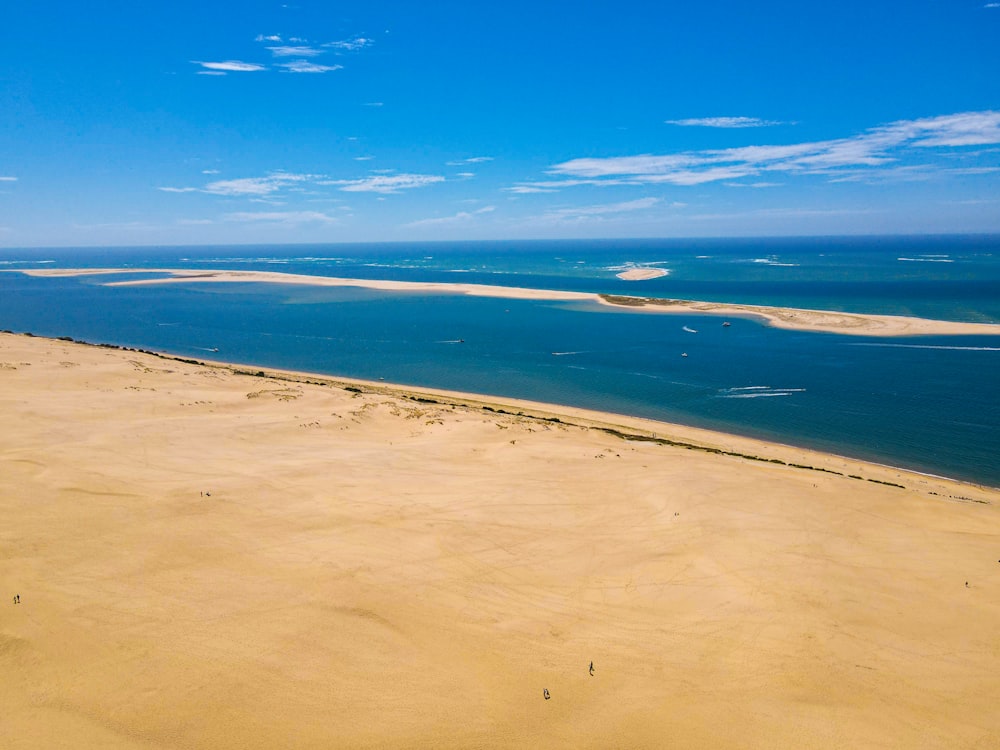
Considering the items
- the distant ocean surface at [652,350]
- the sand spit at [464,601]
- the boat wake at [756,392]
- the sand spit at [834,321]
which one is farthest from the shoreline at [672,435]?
the sand spit at [834,321]

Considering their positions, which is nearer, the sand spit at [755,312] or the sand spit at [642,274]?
the sand spit at [755,312]

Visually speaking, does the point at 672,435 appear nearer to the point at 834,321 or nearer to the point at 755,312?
the point at 834,321

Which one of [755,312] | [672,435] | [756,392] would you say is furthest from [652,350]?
[755,312]

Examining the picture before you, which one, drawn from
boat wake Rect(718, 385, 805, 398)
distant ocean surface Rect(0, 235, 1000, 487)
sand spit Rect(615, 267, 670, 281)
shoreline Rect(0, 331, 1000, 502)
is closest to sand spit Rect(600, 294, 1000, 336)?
distant ocean surface Rect(0, 235, 1000, 487)

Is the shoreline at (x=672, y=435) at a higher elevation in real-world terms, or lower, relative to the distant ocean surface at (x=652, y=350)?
lower

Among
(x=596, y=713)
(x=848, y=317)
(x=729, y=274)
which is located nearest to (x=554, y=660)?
(x=596, y=713)

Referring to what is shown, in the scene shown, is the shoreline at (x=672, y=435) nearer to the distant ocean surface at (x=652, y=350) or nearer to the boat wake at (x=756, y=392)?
the distant ocean surface at (x=652, y=350)
